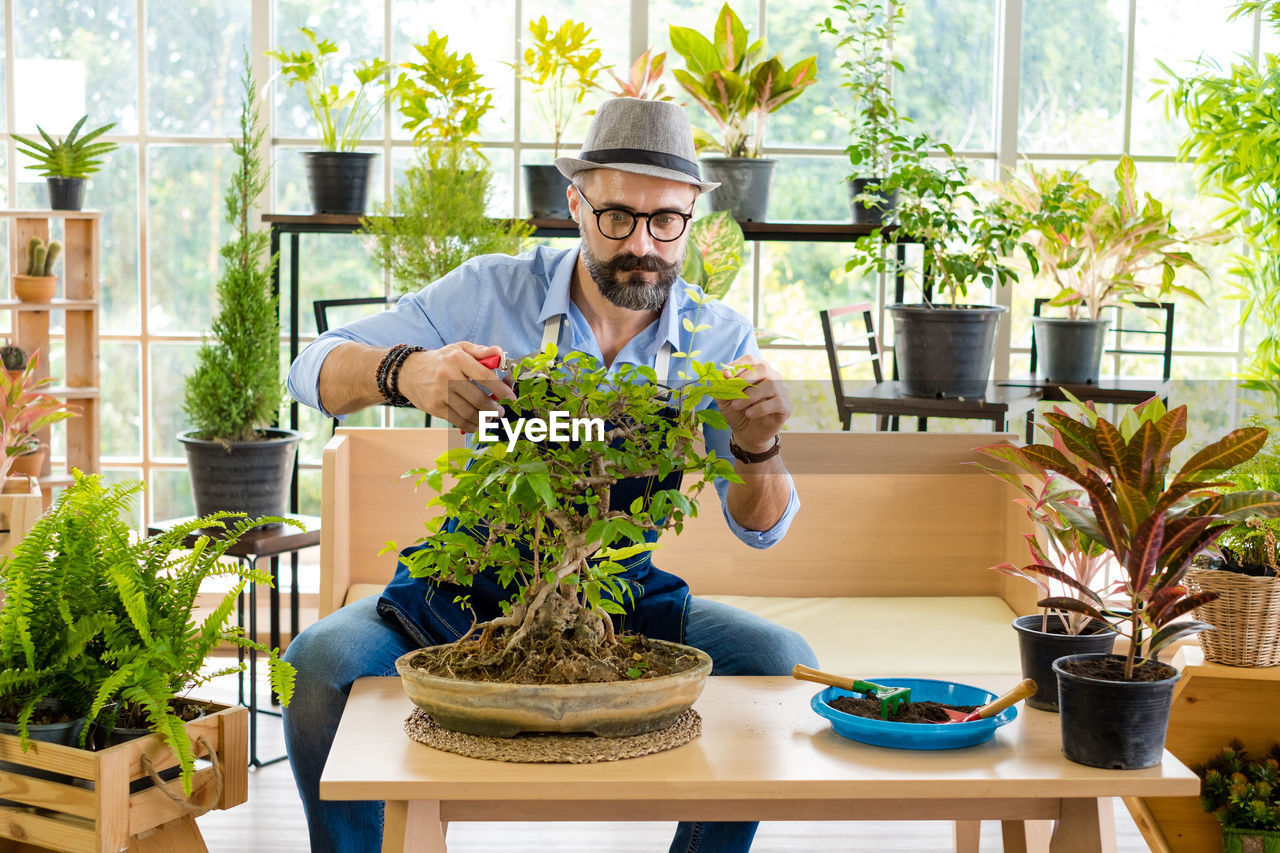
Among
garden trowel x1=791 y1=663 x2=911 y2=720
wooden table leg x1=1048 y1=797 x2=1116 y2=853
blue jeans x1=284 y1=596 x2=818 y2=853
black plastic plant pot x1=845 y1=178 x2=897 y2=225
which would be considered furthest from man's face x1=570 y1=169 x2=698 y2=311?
black plastic plant pot x1=845 y1=178 x2=897 y2=225

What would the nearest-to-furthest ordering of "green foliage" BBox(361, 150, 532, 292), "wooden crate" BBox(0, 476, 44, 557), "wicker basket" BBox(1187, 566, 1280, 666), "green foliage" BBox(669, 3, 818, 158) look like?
1. "wooden crate" BBox(0, 476, 44, 557)
2. "wicker basket" BBox(1187, 566, 1280, 666)
3. "green foliage" BBox(361, 150, 532, 292)
4. "green foliage" BBox(669, 3, 818, 158)

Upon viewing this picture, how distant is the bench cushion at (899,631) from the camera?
7.10 feet

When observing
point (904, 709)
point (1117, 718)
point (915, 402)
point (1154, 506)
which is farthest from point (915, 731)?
point (915, 402)

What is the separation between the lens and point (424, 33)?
3871 mm

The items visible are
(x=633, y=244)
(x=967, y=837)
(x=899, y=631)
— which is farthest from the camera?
(x=899, y=631)

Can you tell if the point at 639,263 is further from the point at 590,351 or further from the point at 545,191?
the point at 545,191

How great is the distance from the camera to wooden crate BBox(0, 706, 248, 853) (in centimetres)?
126

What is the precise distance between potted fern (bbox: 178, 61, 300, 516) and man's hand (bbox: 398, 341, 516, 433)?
1.83 metres

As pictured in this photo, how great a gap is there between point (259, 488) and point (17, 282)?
1209 millimetres

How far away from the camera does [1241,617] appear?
201cm

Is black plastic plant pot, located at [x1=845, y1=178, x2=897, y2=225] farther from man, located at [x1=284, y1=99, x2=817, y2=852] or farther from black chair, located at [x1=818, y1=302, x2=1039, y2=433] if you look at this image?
man, located at [x1=284, y1=99, x2=817, y2=852]

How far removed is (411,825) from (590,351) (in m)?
0.97

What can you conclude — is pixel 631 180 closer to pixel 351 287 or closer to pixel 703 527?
pixel 703 527

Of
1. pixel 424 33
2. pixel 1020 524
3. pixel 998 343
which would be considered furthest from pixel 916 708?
pixel 424 33
